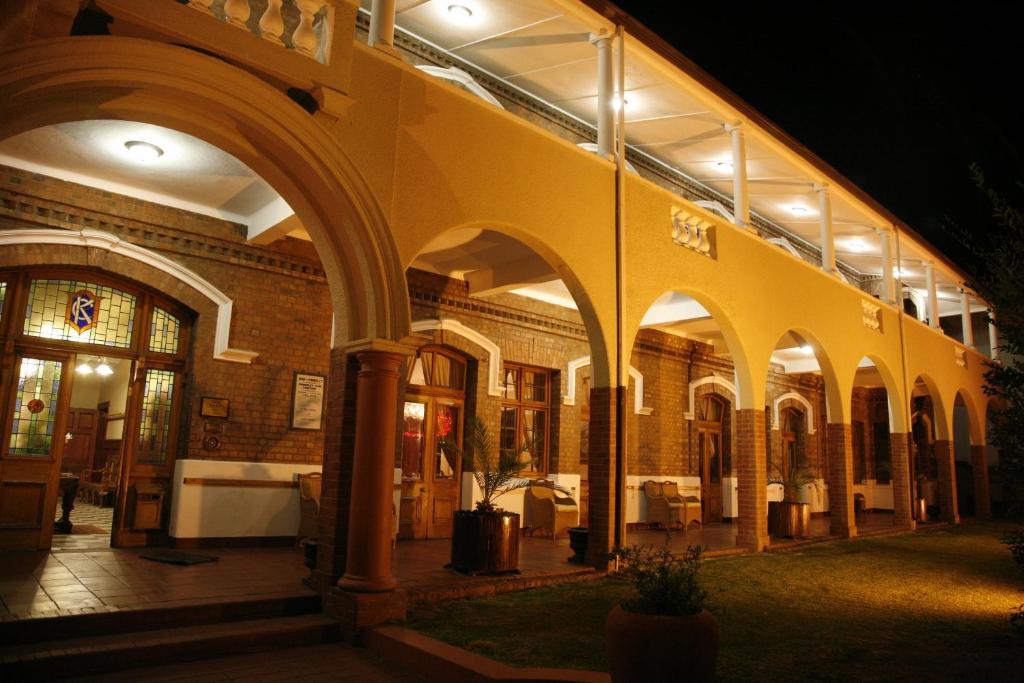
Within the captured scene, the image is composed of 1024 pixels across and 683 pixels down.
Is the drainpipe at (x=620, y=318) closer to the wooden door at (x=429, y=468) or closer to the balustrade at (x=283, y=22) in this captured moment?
the wooden door at (x=429, y=468)

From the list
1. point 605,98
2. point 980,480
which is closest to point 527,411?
point 605,98

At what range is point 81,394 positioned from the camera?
55.7 ft

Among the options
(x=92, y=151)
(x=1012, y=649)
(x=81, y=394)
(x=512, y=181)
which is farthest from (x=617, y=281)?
(x=81, y=394)

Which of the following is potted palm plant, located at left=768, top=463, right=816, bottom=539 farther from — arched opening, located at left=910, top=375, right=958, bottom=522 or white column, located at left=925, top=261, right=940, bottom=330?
white column, located at left=925, top=261, right=940, bottom=330

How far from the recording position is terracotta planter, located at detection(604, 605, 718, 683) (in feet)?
12.8

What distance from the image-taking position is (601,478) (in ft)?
27.7

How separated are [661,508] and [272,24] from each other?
10.3 metres

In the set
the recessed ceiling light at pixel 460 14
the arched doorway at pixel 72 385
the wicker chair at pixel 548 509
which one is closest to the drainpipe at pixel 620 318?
the recessed ceiling light at pixel 460 14

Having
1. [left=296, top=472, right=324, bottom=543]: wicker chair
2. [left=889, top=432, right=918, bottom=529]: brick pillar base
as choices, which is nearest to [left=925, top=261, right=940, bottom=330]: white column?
[left=889, top=432, right=918, bottom=529]: brick pillar base

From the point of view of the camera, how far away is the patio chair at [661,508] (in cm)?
1317

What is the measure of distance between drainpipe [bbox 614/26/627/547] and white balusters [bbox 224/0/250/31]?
4.81 metres

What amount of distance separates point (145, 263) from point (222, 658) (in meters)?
4.98

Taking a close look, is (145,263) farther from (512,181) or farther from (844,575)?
(844,575)

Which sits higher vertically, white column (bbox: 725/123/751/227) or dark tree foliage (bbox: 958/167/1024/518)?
white column (bbox: 725/123/751/227)
